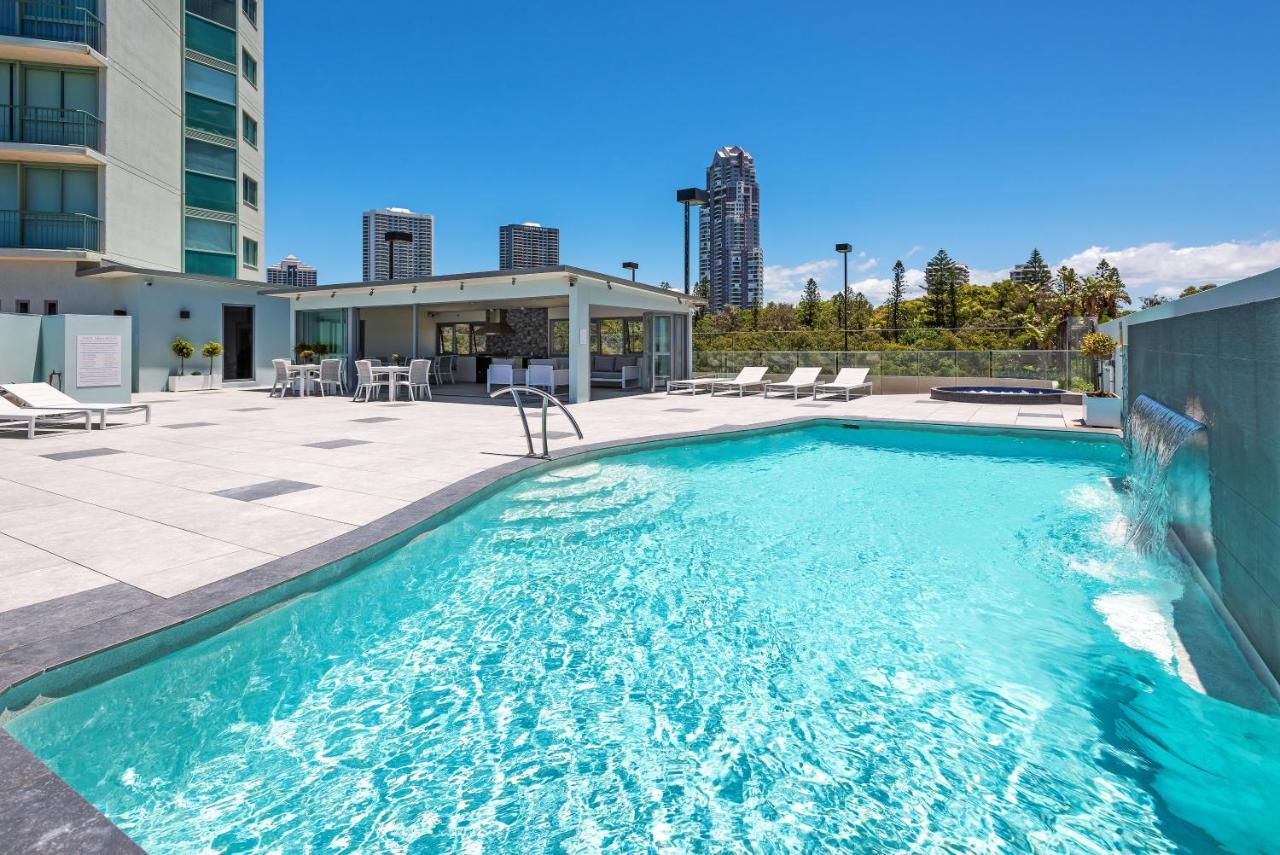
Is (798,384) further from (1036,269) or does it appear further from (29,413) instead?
(1036,269)

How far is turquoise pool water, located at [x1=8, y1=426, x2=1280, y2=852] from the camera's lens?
223 cm

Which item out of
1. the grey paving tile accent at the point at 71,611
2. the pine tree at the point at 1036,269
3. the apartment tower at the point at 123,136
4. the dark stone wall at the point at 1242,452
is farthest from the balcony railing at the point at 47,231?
the pine tree at the point at 1036,269

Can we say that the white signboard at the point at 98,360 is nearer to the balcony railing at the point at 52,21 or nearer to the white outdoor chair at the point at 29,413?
the white outdoor chair at the point at 29,413

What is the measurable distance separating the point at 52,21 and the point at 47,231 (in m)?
6.02

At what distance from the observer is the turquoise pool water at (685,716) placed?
2.23 metres

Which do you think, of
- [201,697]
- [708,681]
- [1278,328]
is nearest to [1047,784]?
[708,681]

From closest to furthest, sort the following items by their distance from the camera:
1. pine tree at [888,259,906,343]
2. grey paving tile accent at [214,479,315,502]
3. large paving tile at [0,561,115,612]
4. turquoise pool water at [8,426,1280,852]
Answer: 1. turquoise pool water at [8,426,1280,852]
2. large paving tile at [0,561,115,612]
3. grey paving tile accent at [214,479,315,502]
4. pine tree at [888,259,906,343]

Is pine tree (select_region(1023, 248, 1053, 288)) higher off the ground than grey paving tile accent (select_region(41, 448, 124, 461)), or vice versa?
pine tree (select_region(1023, 248, 1053, 288))

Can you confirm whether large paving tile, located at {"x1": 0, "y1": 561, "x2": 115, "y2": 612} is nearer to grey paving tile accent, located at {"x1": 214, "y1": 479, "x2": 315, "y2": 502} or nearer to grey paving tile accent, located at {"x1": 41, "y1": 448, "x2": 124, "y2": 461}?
grey paving tile accent, located at {"x1": 214, "y1": 479, "x2": 315, "y2": 502}

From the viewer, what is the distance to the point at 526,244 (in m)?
57.6

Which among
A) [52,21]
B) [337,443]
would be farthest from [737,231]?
[337,443]

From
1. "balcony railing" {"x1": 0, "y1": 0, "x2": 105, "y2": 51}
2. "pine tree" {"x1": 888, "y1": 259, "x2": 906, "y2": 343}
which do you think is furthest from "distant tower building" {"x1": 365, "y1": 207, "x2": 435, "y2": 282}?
"pine tree" {"x1": 888, "y1": 259, "x2": 906, "y2": 343}

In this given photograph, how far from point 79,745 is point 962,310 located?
59.5 metres

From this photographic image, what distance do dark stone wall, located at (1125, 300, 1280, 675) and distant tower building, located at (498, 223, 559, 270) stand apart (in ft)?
180
